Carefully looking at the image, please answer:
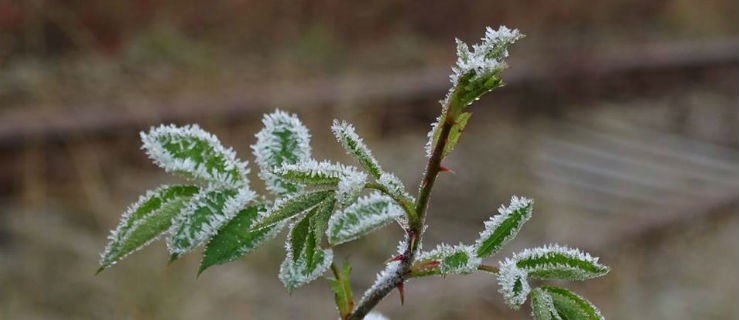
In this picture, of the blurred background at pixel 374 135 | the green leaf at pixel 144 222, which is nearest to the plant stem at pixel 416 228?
the green leaf at pixel 144 222

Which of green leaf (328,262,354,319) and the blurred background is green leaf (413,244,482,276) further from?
the blurred background

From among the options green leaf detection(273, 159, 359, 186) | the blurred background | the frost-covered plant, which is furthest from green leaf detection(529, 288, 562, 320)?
the blurred background

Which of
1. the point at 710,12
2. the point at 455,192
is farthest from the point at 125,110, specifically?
the point at 710,12

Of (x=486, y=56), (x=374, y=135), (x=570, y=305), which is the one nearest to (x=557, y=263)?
(x=570, y=305)

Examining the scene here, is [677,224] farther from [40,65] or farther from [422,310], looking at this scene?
[40,65]

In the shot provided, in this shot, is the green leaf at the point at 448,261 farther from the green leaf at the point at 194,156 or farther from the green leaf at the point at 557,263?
the green leaf at the point at 194,156

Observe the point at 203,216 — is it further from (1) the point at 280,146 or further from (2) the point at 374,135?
(2) the point at 374,135
